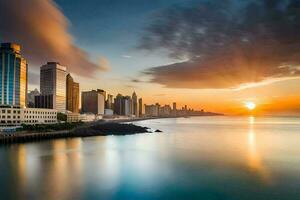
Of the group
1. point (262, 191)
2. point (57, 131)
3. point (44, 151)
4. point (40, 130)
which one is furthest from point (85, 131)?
point (262, 191)

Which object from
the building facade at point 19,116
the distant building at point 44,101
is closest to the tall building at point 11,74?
the building facade at point 19,116

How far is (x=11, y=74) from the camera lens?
13550 centimetres

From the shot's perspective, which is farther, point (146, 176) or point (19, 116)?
point (19, 116)

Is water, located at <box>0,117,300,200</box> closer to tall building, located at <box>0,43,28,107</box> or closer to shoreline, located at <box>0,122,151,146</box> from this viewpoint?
shoreline, located at <box>0,122,151,146</box>

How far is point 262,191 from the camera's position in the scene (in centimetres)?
2706

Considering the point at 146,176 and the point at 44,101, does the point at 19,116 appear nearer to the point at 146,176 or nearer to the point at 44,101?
the point at 146,176

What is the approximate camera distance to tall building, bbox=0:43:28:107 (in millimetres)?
133375

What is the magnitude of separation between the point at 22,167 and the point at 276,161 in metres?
38.7

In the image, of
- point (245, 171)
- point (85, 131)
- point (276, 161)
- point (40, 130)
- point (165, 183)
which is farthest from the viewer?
point (85, 131)

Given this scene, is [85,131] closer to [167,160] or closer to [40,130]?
[40,130]

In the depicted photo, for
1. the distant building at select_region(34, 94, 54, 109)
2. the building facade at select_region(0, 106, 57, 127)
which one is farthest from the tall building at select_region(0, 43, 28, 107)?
the distant building at select_region(34, 94, 54, 109)

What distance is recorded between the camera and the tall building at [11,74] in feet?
438

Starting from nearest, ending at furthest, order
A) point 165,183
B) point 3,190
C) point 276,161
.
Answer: point 3,190
point 165,183
point 276,161

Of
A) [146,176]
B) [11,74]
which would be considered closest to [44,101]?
[11,74]
